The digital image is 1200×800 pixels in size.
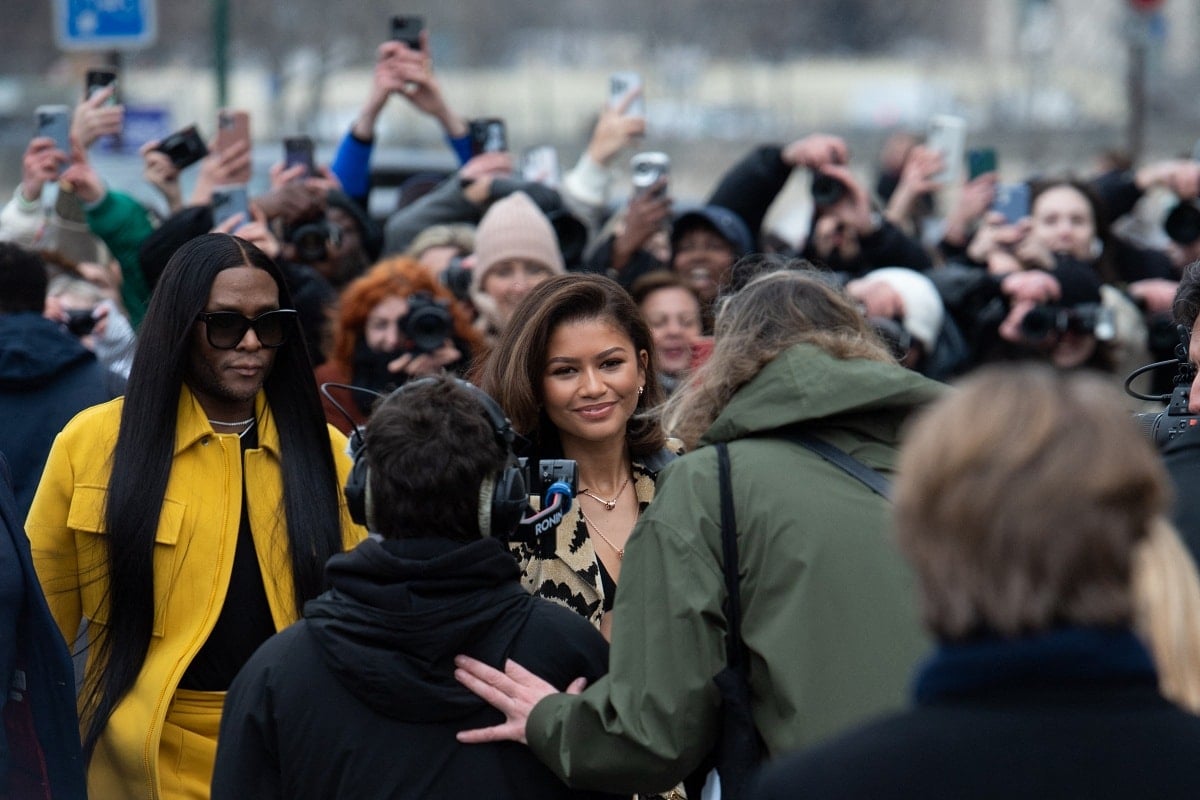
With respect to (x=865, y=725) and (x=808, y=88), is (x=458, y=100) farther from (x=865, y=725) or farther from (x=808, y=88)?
(x=865, y=725)

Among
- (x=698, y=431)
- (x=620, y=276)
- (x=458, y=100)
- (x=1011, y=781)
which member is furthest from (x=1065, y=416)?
(x=458, y=100)

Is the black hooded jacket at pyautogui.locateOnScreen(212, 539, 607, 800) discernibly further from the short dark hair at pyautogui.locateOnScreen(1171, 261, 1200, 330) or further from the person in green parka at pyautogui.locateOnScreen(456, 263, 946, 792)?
the short dark hair at pyautogui.locateOnScreen(1171, 261, 1200, 330)

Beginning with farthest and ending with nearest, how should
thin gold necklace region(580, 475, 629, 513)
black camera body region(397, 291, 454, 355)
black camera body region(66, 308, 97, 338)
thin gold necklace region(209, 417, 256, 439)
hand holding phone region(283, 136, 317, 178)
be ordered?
hand holding phone region(283, 136, 317, 178)
black camera body region(66, 308, 97, 338)
black camera body region(397, 291, 454, 355)
thin gold necklace region(580, 475, 629, 513)
thin gold necklace region(209, 417, 256, 439)

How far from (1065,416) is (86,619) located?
9.14 feet

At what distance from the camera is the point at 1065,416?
1946 millimetres

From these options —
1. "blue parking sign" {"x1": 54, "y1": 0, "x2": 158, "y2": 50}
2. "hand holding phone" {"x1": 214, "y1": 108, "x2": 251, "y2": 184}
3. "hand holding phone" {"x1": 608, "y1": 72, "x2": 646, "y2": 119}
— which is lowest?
"hand holding phone" {"x1": 214, "y1": 108, "x2": 251, "y2": 184}

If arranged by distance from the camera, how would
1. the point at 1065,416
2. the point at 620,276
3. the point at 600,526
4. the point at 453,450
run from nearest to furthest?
the point at 1065,416
the point at 453,450
the point at 600,526
the point at 620,276

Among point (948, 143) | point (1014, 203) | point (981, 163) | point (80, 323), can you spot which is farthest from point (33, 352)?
point (981, 163)

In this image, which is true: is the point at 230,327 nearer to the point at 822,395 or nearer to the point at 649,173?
the point at 822,395

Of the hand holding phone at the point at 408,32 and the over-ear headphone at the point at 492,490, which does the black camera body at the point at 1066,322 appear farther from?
the over-ear headphone at the point at 492,490

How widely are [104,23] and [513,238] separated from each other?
516cm

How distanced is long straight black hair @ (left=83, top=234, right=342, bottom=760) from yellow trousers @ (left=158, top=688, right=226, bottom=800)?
0.13 metres

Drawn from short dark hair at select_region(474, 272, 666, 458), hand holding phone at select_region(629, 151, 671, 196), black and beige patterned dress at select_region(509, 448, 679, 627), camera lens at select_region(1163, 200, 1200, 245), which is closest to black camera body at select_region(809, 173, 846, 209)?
hand holding phone at select_region(629, 151, 671, 196)

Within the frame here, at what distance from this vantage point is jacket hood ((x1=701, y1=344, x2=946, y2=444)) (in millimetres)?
3258
